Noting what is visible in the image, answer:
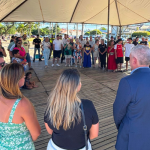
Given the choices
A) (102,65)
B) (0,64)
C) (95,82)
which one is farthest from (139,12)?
(0,64)

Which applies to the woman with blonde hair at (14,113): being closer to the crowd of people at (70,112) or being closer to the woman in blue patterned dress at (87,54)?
the crowd of people at (70,112)

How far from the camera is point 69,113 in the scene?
1279 millimetres

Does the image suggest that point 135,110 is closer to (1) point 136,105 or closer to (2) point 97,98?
(1) point 136,105

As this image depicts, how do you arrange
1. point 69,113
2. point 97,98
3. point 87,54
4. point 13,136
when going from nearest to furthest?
point 69,113 < point 13,136 < point 97,98 < point 87,54

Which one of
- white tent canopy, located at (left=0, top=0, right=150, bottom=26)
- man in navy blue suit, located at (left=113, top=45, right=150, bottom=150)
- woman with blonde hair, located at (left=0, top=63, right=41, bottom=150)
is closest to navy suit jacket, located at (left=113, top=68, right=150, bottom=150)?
man in navy blue suit, located at (left=113, top=45, right=150, bottom=150)

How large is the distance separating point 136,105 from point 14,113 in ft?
3.61

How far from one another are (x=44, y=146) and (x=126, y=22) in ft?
33.3

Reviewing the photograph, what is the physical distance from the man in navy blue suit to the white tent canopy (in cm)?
618

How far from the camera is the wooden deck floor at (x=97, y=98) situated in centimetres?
267

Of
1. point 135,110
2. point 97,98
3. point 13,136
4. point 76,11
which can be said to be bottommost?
point 97,98

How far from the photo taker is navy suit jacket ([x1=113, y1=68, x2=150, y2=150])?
143 cm

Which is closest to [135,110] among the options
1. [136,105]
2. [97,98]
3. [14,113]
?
[136,105]

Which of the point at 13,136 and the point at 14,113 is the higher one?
the point at 14,113

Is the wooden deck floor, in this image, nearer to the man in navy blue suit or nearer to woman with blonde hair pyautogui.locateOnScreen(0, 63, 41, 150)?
the man in navy blue suit
